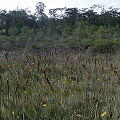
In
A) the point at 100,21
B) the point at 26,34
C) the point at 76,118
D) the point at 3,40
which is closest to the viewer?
the point at 76,118

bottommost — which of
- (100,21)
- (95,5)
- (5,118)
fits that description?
(5,118)

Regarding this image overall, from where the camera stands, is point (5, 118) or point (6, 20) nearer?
point (5, 118)

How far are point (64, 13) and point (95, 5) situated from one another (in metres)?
3.42

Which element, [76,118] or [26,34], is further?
[26,34]

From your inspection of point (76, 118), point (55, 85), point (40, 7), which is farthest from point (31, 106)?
point (40, 7)

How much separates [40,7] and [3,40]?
14065mm

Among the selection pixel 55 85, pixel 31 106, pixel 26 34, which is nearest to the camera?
pixel 31 106

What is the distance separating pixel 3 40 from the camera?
13.5 meters

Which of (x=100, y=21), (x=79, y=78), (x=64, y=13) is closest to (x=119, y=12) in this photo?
(x=100, y=21)

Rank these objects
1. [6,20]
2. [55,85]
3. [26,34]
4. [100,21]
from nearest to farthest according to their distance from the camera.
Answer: [55,85], [26,34], [100,21], [6,20]

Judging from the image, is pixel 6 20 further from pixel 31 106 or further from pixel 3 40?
pixel 31 106

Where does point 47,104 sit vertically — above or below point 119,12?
below

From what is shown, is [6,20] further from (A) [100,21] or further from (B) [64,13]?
(A) [100,21]

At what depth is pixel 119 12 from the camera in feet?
73.4
